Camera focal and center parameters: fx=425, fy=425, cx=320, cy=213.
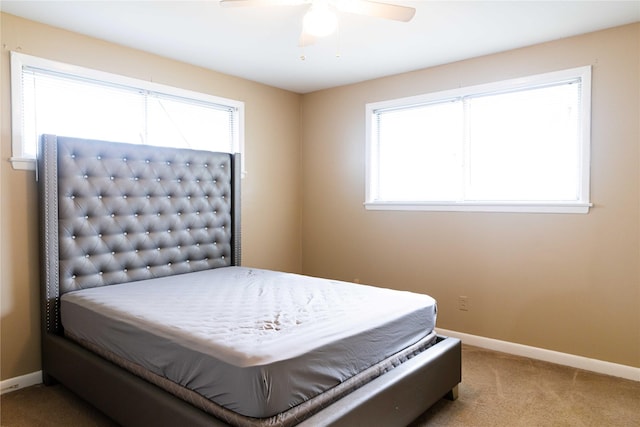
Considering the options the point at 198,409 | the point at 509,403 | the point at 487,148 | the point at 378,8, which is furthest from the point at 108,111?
the point at 509,403

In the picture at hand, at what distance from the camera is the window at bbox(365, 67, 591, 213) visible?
10.1 ft

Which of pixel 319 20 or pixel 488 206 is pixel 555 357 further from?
pixel 319 20

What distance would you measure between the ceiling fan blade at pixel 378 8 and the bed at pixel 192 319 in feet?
4.95

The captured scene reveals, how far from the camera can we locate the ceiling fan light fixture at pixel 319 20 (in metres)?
2.07

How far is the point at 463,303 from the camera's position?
3.55m

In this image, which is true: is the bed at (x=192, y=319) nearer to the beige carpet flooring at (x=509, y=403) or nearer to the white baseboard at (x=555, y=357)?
the beige carpet flooring at (x=509, y=403)

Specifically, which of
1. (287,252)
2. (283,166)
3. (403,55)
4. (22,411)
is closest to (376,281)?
(287,252)

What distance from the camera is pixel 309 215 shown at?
459 centimetres

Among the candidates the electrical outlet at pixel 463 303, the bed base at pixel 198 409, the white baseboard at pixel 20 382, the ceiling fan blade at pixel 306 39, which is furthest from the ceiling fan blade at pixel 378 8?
the white baseboard at pixel 20 382

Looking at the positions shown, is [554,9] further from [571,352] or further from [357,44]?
[571,352]

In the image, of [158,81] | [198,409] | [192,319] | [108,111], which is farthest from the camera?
[158,81]

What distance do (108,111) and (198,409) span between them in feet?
7.69

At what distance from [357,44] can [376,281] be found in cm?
213

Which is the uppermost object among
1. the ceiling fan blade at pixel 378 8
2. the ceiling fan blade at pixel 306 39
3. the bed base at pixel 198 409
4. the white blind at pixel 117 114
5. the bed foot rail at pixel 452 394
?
the ceiling fan blade at pixel 306 39
